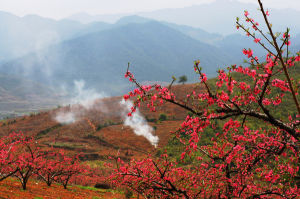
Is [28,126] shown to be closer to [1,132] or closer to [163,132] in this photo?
[1,132]

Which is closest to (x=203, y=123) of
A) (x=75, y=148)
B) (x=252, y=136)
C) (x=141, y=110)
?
(x=252, y=136)

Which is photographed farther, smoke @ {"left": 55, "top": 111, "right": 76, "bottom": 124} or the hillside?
smoke @ {"left": 55, "top": 111, "right": 76, "bottom": 124}

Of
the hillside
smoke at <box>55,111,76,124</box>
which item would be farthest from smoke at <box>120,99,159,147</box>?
smoke at <box>55,111,76,124</box>

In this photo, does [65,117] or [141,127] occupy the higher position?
[141,127]

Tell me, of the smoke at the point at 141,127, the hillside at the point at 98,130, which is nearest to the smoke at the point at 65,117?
the hillside at the point at 98,130

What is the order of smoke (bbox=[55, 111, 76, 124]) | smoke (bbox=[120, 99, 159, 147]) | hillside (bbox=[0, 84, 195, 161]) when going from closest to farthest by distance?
hillside (bbox=[0, 84, 195, 161])
smoke (bbox=[120, 99, 159, 147])
smoke (bbox=[55, 111, 76, 124])

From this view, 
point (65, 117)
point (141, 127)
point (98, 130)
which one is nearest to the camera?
point (141, 127)

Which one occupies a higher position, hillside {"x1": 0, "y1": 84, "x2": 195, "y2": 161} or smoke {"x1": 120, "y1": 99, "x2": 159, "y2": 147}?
smoke {"x1": 120, "y1": 99, "x2": 159, "y2": 147}

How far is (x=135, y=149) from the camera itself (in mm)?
39719

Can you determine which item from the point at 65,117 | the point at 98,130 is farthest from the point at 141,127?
the point at 65,117

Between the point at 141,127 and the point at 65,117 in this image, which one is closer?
the point at 141,127

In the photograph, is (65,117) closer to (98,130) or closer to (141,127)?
(98,130)

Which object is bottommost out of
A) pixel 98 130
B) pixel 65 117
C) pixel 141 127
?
pixel 65 117

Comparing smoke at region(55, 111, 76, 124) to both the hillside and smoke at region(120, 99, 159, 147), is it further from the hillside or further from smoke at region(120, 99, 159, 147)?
smoke at region(120, 99, 159, 147)
